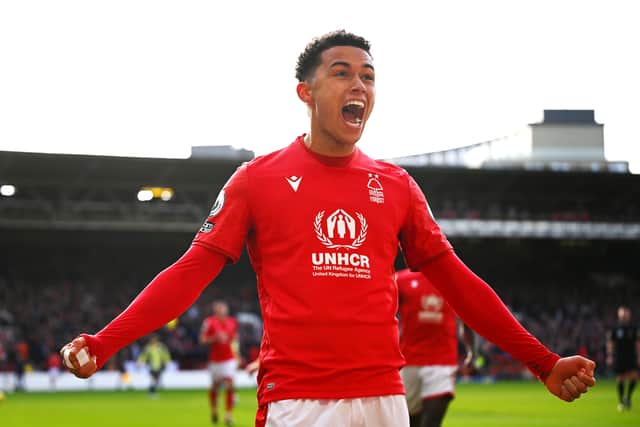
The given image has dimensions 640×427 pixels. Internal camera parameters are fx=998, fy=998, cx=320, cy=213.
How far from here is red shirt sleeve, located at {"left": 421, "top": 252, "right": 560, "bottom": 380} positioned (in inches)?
157

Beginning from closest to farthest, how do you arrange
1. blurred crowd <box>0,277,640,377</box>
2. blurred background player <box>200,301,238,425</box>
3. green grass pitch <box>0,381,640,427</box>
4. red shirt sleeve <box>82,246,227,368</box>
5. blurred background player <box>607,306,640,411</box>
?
red shirt sleeve <box>82,246,227,368</box> → green grass pitch <box>0,381,640,427</box> → blurred background player <box>200,301,238,425</box> → blurred background player <box>607,306,640,411</box> → blurred crowd <box>0,277,640,377</box>

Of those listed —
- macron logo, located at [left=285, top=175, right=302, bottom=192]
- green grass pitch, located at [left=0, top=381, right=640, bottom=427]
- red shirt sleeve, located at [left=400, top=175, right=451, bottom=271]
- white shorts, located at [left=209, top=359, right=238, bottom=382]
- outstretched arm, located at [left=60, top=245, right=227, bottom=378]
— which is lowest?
green grass pitch, located at [left=0, top=381, right=640, bottom=427]

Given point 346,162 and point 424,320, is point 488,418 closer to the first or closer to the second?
point 424,320

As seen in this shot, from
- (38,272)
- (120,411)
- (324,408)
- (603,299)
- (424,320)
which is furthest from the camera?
(603,299)

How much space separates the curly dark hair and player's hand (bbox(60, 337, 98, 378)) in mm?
1477

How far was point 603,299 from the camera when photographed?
44500 mm

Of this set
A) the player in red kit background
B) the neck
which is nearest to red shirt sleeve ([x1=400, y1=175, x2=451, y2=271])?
the player in red kit background

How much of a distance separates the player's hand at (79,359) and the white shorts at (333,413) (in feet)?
2.40

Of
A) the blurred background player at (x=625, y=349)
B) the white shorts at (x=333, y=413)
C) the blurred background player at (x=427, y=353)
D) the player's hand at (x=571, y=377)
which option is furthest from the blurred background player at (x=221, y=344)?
the player's hand at (x=571, y=377)

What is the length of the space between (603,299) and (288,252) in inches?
1679

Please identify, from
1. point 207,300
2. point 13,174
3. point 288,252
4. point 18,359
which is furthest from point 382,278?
point 207,300

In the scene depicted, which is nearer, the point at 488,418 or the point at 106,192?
the point at 488,418

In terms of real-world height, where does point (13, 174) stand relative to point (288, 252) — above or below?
above

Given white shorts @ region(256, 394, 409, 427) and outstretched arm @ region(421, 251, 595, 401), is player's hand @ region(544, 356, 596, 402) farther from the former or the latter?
white shorts @ region(256, 394, 409, 427)
